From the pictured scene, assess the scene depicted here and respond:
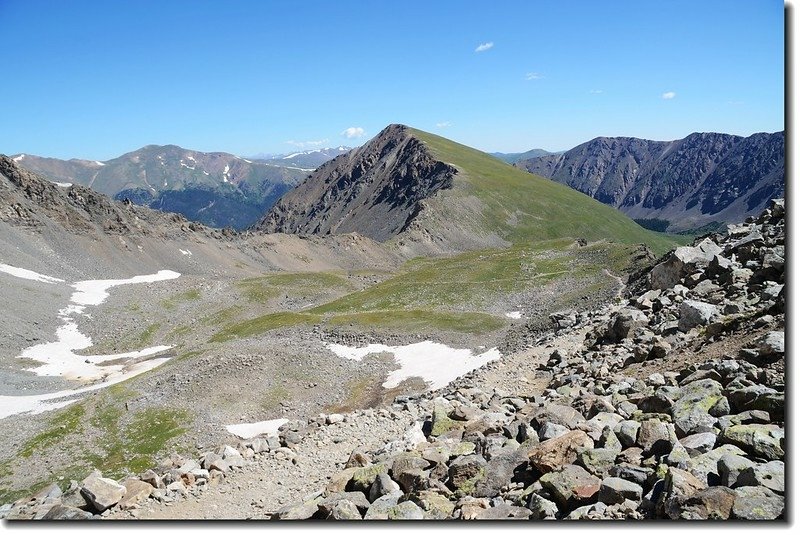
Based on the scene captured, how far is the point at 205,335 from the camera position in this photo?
95.6 metres

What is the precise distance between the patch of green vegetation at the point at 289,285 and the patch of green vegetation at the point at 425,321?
5200 cm

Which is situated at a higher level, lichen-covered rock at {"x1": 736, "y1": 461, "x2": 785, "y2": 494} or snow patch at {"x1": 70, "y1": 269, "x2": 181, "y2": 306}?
lichen-covered rock at {"x1": 736, "y1": 461, "x2": 785, "y2": 494}

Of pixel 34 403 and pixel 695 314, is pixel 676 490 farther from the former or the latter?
pixel 34 403

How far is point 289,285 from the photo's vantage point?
131125 millimetres

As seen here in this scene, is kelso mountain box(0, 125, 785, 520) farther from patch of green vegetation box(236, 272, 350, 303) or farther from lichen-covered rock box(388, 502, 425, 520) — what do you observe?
patch of green vegetation box(236, 272, 350, 303)

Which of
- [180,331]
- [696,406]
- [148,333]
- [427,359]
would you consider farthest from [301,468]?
[148,333]

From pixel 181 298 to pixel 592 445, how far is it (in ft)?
394

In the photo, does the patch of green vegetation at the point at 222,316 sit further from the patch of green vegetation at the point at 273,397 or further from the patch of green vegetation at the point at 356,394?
the patch of green vegetation at the point at 356,394

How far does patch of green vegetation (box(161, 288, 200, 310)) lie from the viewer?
115000 mm

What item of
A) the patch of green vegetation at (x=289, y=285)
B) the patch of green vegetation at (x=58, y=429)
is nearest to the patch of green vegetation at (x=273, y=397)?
the patch of green vegetation at (x=58, y=429)

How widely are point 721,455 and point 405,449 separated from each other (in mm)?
11018

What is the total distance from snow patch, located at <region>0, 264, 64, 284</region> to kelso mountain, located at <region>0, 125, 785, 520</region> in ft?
8.49

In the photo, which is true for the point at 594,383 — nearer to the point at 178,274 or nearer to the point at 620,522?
the point at 620,522

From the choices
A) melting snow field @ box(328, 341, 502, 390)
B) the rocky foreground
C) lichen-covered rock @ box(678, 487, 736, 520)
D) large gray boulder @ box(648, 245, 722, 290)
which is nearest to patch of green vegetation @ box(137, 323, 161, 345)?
melting snow field @ box(328, 341, 502, 390)
